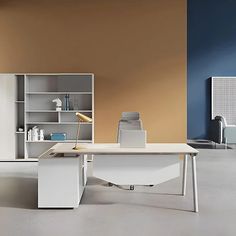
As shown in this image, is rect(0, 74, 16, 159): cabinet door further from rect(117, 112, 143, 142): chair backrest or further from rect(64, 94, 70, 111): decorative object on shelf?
rect(117, 112, 143, 142): chair backrest

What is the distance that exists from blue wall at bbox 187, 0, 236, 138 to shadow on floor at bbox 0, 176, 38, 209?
25.9ft

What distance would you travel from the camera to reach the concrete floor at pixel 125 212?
3.45 m

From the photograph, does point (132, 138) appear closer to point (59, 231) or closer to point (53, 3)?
point (59, 231)

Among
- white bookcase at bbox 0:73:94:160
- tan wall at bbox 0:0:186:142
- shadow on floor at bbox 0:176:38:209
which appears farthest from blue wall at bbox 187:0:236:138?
shadow on floor at bbox 0:176:38:209

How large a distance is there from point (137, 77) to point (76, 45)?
1422mm

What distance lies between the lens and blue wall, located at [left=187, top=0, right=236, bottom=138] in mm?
12164

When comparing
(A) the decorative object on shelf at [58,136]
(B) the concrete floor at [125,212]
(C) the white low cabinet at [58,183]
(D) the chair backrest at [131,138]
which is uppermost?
(D) the chair backrest at [131,138]

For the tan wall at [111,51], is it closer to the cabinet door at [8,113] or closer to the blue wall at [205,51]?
the cabinet door at [8,113]

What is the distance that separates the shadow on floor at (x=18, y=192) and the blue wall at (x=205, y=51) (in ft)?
25.9

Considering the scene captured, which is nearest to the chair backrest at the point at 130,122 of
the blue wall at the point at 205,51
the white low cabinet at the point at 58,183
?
the white low cabinet at the point at 58,183

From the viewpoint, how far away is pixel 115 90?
773cm

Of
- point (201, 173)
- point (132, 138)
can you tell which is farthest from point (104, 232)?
point (201, 173)

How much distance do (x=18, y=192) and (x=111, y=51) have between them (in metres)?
3.78

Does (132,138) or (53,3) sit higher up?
(53,3)
